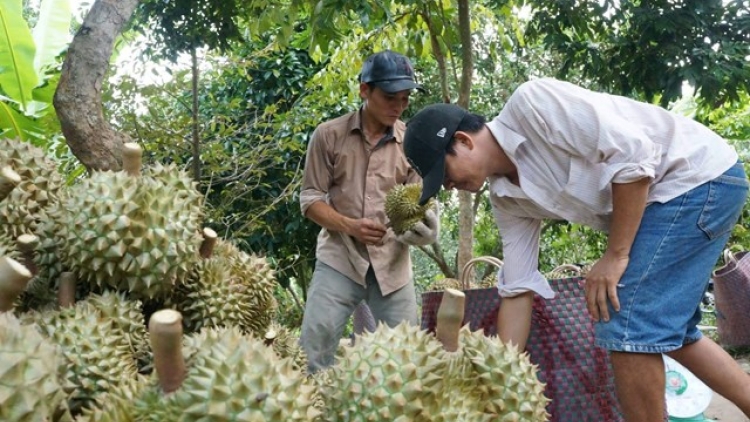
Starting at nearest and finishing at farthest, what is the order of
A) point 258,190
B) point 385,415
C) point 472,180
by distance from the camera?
point 385,415 < point 472,180 < point 258,190

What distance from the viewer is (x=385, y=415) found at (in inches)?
37.1

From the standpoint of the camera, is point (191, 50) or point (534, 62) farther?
point (534, 62)

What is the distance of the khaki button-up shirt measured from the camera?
122 inches

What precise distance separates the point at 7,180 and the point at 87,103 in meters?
0.34

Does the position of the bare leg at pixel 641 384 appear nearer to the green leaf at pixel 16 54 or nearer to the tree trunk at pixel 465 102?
the tree trunk at pixel 465 102

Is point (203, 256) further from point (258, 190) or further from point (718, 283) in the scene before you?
point (258, 190)

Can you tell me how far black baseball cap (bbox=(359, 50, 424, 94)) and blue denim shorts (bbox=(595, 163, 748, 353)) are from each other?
126 cm

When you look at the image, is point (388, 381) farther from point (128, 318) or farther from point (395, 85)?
point (395, 85)

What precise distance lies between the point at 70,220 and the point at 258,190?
618 cm

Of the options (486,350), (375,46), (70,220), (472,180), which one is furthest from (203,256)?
(375,46)

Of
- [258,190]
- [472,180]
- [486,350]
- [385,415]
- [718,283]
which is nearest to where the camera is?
[385,415]

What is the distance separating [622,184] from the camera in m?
1.81

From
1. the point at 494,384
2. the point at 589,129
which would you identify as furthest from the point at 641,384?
the point at 494,384

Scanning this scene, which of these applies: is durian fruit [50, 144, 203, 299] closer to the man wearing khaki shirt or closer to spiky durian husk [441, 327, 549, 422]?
spiky durian husk [441, 327, 549, 422]
